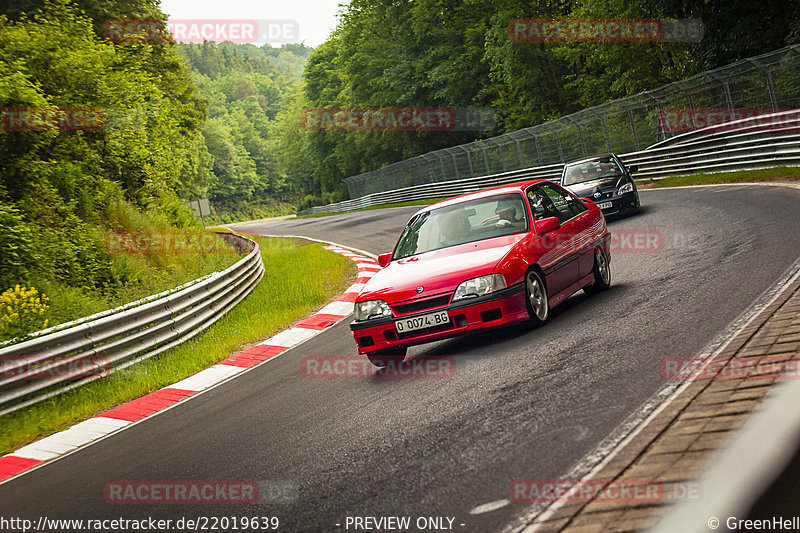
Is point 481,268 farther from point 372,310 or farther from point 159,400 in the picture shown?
point 159,400

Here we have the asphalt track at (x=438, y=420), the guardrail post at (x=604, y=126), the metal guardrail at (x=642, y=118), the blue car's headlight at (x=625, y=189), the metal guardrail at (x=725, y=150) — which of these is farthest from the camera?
the guardrail post at (x=604, y=126)

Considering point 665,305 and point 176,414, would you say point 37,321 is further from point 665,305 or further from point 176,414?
point 665,305

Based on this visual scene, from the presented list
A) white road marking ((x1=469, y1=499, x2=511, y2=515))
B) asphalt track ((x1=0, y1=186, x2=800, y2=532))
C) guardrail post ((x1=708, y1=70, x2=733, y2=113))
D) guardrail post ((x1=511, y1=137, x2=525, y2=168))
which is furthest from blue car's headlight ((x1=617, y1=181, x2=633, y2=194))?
guardrail post ((x1=511, y1=137, x2=525, y2=168))

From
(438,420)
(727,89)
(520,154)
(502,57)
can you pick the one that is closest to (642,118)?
(727,89)

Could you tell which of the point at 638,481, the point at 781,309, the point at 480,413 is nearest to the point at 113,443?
the point at 480,413

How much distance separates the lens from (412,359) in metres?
7.34

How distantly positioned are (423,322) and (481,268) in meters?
0.71

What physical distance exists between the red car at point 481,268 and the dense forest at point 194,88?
5.36 metres

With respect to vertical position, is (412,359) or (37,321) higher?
(37,321)

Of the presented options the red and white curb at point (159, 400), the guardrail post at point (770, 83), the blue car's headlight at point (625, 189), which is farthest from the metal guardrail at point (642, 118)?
the red and white curb at point (159, 400)

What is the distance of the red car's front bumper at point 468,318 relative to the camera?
6.69 m

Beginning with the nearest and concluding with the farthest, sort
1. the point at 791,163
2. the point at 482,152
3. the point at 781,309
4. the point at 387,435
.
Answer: the point at 387,435 < the point at 781,309 < the point at 791,163 < the point at 482,152

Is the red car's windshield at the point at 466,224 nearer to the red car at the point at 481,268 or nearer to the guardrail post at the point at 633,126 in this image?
the red car at the point at 481,268

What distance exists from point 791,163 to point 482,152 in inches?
793
